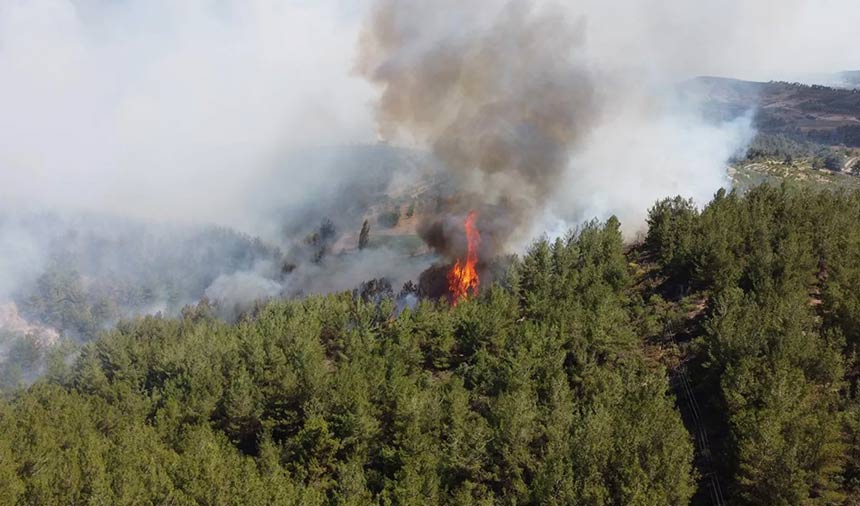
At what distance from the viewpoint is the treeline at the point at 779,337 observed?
31562 mm

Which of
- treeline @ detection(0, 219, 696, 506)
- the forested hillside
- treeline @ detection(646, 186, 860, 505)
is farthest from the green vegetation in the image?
treeline @ detection(0, 219, 696, 506)

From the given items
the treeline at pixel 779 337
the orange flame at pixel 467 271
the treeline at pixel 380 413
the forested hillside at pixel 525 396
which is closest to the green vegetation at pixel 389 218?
the orange flame at pixel 467 271

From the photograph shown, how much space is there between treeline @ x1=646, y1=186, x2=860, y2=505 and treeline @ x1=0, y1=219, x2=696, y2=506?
3.97 meters

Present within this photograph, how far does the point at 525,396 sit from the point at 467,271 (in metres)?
51.4

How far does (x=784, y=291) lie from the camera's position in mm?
49406

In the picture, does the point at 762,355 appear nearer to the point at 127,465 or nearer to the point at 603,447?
the point at 603,447

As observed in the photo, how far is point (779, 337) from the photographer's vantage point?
40.6m

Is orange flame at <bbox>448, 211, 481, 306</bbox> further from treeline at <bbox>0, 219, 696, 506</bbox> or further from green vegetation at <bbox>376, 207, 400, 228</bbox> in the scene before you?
green vegetation at <bbox>376, 207, 400, 228</bbox>

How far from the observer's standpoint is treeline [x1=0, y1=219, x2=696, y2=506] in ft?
109

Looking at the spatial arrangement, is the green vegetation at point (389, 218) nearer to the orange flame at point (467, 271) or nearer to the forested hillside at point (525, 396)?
the orange flame at point (467, 271)

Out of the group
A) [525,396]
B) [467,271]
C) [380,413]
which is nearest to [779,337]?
[525,396]

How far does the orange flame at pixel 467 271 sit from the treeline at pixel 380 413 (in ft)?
66.4

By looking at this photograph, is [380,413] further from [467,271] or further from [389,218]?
[389,218]

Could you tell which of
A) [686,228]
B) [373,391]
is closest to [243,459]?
[373,391]
